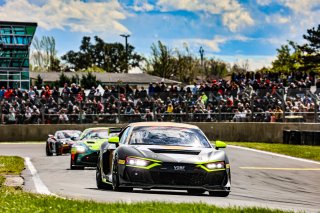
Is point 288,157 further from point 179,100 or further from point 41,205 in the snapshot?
point 41,205

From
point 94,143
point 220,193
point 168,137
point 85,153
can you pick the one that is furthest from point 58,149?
point 220,193

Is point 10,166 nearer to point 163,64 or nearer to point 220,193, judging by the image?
point 220,193

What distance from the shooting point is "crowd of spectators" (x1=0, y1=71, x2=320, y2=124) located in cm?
3722

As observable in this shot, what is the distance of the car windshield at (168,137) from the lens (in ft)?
41.8

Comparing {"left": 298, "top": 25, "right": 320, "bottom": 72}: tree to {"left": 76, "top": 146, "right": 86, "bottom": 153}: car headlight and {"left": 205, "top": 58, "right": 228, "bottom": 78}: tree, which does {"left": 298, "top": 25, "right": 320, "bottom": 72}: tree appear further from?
{"left": 76, "top": 146, "right": 86, "bottom": 153}: car headlight

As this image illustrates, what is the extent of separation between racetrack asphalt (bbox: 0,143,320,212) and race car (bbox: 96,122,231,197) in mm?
210

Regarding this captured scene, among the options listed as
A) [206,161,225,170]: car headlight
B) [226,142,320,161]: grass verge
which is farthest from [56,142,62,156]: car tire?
[206,161,225,170]: car headlight

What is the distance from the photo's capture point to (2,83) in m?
70.9

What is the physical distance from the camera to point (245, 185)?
52.5 feet

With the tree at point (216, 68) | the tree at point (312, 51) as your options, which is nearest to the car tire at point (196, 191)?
the tree at point (312, 51)

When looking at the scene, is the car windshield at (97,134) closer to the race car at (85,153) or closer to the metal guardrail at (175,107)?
the race car at (85,153)

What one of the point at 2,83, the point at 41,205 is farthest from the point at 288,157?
the point at 2,83

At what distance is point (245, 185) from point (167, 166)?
4511mm

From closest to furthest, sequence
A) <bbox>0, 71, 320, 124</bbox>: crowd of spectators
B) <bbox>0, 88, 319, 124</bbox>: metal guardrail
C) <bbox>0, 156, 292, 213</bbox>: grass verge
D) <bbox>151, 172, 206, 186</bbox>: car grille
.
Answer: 1. <bbox>0, 156, 292, 213</bbox>: grass verge
2. <bbox>151, 172, 206, 186</bbox>: car grille
3. <bbox>0, 88, 319, 124</bbox>: metal guardrail
4. <bbox>0, 71, 320, 124</bbox>: crowd of spectators
